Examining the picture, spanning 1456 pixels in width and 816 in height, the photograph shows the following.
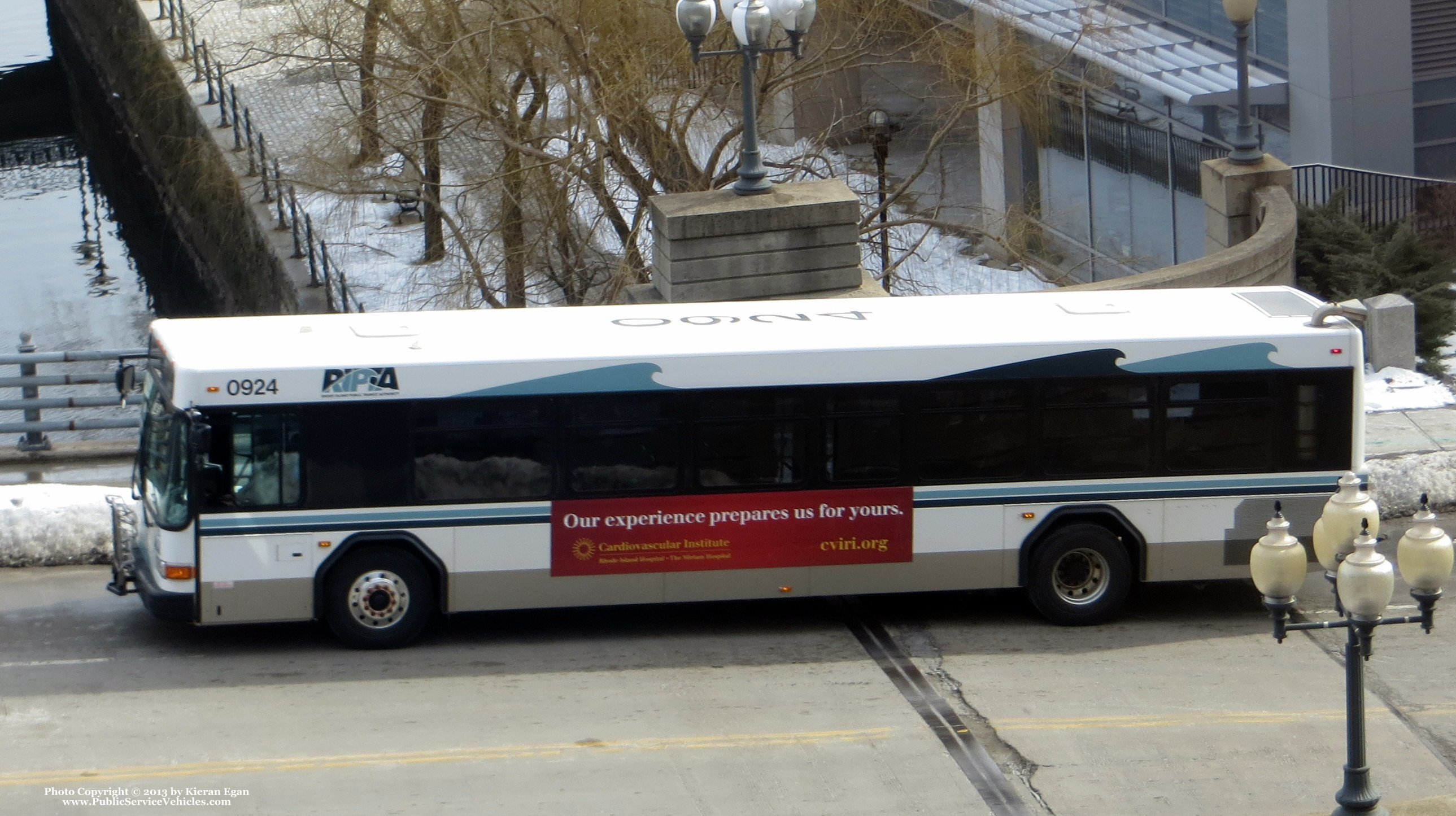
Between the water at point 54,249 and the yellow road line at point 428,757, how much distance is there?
13.0m

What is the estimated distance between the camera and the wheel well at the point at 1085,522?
41.1 ft

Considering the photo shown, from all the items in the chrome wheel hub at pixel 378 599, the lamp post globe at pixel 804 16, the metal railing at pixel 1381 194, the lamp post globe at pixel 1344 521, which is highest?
the lamp post globe at pixel 804 16

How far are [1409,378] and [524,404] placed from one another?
1214 cm

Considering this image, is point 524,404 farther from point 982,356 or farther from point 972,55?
point 972,55

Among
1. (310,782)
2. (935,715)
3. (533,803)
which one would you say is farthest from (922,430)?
(310,782)

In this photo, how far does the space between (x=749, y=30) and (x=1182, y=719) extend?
8421mm

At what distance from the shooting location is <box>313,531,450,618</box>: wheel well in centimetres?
1196

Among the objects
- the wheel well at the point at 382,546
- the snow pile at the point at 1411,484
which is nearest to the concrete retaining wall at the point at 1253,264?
the snow pile at the point at 1411,484

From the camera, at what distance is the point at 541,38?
71.3ft

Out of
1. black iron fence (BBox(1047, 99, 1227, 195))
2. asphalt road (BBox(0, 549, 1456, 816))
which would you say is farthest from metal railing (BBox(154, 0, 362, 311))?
asphalt road (BBox(0, 549, 1456, 816))

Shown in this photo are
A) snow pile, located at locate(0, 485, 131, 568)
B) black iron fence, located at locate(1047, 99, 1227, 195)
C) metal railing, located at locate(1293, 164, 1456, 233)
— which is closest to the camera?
snow pile, located at locate(0, 485, 131, 568)

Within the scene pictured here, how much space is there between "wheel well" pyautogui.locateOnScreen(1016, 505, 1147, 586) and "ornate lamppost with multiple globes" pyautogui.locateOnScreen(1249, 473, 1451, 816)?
4.11m

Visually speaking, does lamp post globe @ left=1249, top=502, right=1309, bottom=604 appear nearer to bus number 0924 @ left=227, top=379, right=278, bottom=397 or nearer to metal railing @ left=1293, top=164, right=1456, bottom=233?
bus number 0924 @ left=227, top=379, right=278, bottom=397

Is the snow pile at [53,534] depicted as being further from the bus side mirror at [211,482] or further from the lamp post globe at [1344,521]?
the lamp post globe at [1344,521]
